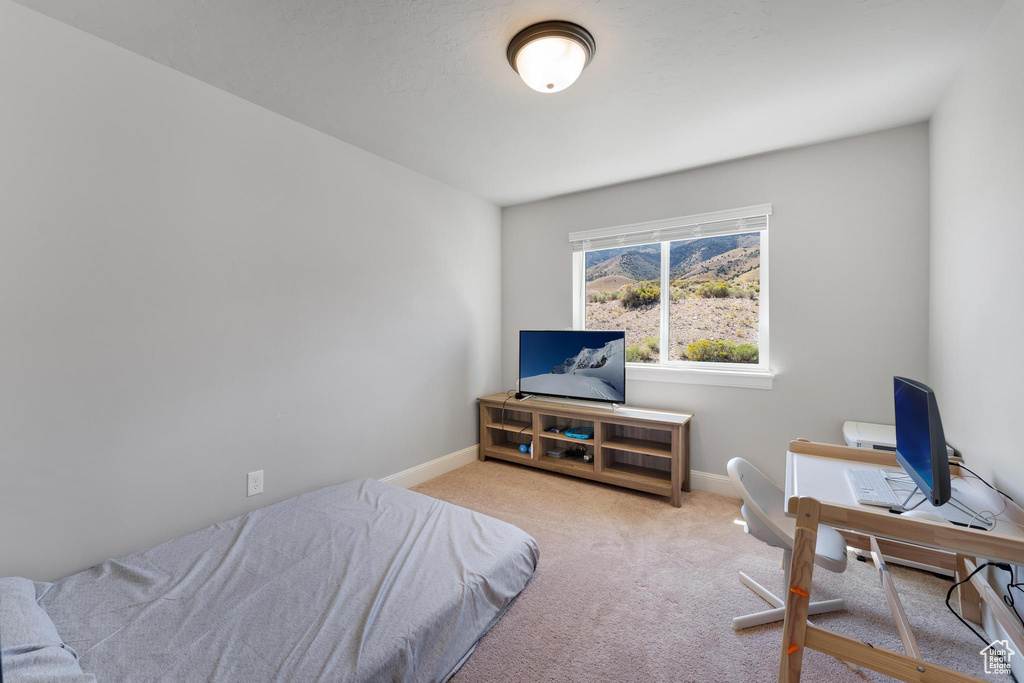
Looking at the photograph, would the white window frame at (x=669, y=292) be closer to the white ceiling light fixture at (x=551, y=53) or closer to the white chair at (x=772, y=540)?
the white chair at (x=772, y=540)

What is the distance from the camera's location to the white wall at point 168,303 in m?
1.76

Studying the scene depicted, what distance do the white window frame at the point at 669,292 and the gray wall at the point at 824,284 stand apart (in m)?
0.07

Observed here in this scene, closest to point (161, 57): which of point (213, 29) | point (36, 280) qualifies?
point (213, 29)

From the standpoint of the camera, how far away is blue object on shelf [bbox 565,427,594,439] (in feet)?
11.7

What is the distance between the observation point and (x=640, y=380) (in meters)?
3.63

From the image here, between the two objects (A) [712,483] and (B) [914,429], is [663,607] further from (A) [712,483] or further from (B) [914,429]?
(A) [712,483]

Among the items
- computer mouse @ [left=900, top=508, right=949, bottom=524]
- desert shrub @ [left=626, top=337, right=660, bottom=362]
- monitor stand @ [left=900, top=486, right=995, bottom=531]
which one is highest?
desert shrub @ [left=626, top=337, right=660, bottom=362]

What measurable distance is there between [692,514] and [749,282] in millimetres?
1720

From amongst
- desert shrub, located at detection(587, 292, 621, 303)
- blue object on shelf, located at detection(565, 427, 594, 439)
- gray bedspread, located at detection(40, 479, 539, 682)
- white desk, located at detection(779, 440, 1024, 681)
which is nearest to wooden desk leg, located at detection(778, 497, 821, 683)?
white desk, located at detection(779, 440, 1024, 681)

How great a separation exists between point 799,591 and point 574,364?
2417 millimetres

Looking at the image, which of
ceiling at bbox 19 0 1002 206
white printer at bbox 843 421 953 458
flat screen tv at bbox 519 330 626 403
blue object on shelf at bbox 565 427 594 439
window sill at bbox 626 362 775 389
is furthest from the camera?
blue object on shelf at bbox 565 427 594 439

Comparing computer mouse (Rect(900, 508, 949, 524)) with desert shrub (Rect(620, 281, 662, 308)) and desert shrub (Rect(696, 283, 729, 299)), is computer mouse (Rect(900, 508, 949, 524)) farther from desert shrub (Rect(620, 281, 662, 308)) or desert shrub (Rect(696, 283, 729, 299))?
desert shrub (Rect(620, 281, 662, 308))

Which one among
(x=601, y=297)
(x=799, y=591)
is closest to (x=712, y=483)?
(x=601, y=297)

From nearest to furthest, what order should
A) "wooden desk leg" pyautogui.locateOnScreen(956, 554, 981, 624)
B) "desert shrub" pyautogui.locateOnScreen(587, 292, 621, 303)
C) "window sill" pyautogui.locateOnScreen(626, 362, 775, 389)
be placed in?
"wooden desk leg" pyautogui.locateOnScreen(956, 554, 981, 624) → "window sill" pyautogui.locateOnScreen(626, 362, 775, 389) → "desert shrub" pyautogui.locateOnScreen(587, 292, 621, 303)
